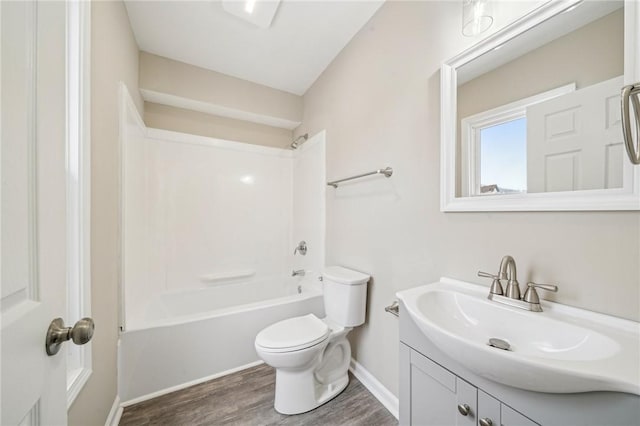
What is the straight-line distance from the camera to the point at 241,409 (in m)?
1.42

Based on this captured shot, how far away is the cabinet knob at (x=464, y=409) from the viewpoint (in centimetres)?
73

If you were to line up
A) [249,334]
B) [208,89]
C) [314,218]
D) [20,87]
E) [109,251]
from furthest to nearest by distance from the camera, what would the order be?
[314,218], [208,89], [249,334], [109,251], [20,87]

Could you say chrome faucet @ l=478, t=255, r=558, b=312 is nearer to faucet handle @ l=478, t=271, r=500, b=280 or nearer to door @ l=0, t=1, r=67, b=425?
faucet handle @ l=478, t=271, r=500, b=280

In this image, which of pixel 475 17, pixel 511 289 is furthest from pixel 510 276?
pixel 475 17

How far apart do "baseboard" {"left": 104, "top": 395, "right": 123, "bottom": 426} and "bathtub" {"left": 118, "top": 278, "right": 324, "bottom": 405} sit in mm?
50

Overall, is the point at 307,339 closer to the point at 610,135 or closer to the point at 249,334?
the point at 249,334

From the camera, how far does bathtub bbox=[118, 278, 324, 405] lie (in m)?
1.48

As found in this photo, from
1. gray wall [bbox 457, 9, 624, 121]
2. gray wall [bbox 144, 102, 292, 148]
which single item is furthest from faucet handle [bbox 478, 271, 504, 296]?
gray wall [bbox 144, 102, 292, 148]

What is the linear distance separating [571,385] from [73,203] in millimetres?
1616

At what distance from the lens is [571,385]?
503mm

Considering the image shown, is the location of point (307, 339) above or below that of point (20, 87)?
below

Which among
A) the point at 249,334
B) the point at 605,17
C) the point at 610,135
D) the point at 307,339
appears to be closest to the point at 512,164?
the point at 610,135

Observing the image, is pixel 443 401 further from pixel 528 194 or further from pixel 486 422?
pixel 528 194

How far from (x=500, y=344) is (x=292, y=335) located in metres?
1.03
